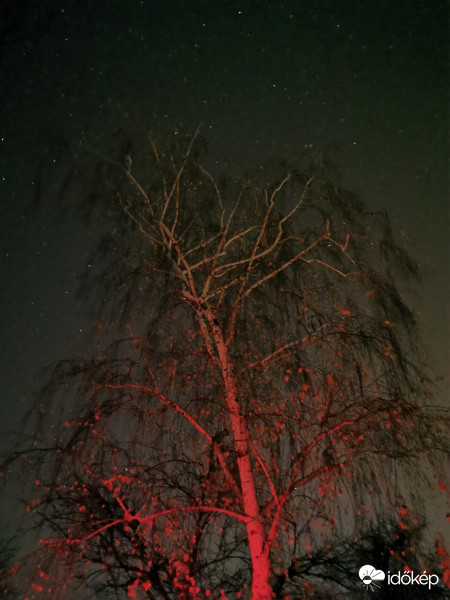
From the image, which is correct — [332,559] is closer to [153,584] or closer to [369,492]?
[153,584]

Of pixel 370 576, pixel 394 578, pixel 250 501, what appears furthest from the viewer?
pixel 394 578

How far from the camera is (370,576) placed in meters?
10.4

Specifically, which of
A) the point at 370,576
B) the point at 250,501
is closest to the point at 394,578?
the point at 370,576

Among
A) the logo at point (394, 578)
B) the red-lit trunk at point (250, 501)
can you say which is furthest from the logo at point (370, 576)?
the red-lit trunk at point (250, 501)

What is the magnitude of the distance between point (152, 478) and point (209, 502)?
88 cm

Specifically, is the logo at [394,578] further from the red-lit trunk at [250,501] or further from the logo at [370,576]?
the red-lit trunk at [250,501]

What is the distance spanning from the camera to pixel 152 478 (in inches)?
244

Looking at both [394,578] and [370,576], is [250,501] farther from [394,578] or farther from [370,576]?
[394,578]

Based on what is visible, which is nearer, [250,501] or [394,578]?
[250,501]

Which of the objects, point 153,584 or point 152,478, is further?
point 153,584

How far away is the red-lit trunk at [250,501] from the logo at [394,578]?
544cm

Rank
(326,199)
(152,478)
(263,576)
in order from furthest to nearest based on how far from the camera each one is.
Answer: (326,199), (152,478), (263,576)

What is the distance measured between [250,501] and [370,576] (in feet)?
20.6

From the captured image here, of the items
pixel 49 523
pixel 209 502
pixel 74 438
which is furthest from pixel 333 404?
pixel 49 523
